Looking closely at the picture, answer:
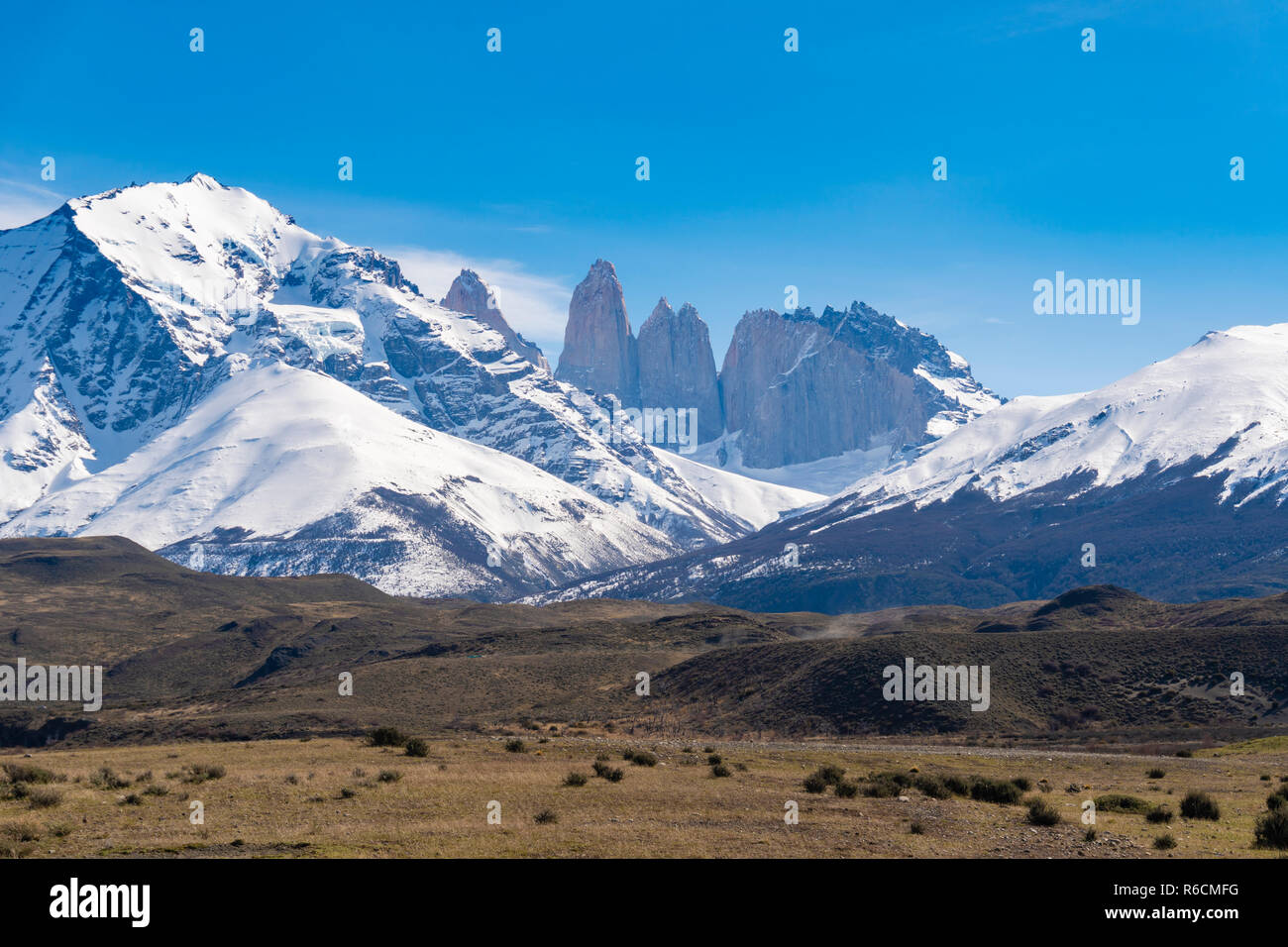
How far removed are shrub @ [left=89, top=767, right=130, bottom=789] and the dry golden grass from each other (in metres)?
0.34

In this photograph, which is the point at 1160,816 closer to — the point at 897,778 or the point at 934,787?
the point at 934,787

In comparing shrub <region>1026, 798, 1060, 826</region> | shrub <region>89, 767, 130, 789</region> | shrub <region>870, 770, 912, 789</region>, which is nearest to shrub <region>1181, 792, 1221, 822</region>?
shrub <region>1026, 798, 1060, 826</region>

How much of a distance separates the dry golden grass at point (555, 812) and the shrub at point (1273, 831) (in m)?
0.47

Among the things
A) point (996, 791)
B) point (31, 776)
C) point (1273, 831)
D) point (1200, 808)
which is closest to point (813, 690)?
point (996, 791)

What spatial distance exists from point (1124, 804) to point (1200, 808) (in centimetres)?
285

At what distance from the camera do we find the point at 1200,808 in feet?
119

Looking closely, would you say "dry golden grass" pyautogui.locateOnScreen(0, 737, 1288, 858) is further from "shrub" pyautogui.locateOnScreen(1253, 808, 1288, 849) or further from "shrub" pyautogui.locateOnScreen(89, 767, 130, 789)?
"shrub" pyautogui.locateOnScreen(1253, 808, 1288, 849)

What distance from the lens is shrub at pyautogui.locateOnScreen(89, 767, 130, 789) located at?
129 ft

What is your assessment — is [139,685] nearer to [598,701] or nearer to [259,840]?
[598,701]

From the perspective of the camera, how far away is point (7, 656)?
589 feet

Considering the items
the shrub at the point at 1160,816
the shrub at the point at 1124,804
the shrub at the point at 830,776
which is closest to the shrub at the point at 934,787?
the shrub at the point at 830,776

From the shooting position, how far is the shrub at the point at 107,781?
129 ft
